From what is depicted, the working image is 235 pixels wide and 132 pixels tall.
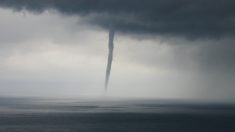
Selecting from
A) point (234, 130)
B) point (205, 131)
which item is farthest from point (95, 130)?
point (234, 130)

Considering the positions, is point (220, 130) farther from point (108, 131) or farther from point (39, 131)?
point (39, 131)

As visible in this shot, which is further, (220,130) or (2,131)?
(220,130)

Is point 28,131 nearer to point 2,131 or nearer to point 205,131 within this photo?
point 2,131

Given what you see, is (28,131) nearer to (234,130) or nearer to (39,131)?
(39,131)

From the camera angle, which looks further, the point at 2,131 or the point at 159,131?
the point at 159,131

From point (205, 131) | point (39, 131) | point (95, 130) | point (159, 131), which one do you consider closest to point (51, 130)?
point (39, 131)

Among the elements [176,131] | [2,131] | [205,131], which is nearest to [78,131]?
[2,131]

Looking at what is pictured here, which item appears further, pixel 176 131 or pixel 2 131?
pixel 176 131
